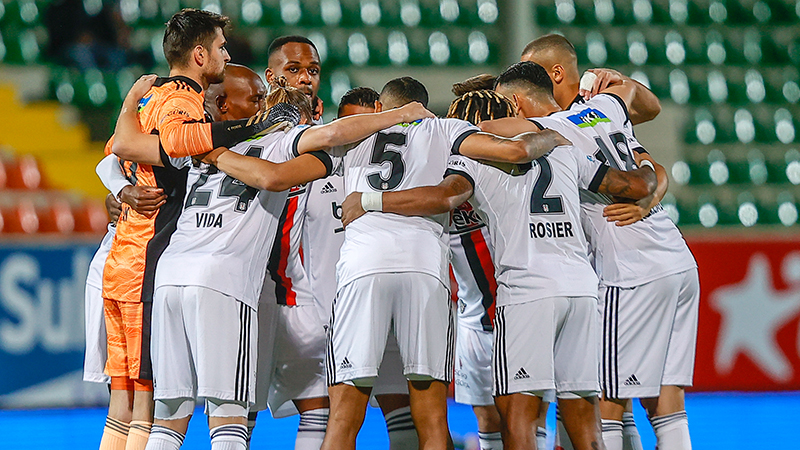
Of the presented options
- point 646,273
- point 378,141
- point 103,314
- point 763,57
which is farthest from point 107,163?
point 763,57

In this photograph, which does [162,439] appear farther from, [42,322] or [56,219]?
[56,219]

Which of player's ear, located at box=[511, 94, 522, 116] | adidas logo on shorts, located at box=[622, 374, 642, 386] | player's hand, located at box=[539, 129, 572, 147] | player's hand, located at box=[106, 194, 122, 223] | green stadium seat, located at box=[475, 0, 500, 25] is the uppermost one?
green stadium seat, located at box=[475, 0, 500, 25]

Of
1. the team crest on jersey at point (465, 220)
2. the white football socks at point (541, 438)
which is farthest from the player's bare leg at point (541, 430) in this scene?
the team crest on jersey at point (465, 220)

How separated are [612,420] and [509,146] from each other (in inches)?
54.9

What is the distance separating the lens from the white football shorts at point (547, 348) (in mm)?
3848

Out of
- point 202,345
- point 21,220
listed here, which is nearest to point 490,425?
point 202,345

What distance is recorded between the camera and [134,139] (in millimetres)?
3951

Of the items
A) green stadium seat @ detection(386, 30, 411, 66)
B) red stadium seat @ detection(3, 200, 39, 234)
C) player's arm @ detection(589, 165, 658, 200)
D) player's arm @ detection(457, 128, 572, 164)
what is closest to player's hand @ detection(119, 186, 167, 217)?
player's arm @ detection(457, 128, 572, 164)

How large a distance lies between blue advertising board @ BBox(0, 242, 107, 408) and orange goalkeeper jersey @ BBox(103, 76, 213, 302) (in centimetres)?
397

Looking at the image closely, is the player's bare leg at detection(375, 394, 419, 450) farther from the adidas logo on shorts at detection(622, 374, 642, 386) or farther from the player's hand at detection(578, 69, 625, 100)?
the player's hand at detection(578, 69, 625, 100)

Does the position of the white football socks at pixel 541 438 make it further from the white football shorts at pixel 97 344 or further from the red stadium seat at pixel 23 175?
the red stadium seat at pixel 23 175

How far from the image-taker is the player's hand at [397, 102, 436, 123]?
396cm

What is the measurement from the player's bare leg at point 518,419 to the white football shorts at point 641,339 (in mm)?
542

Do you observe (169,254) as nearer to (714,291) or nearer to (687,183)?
(714,291)
